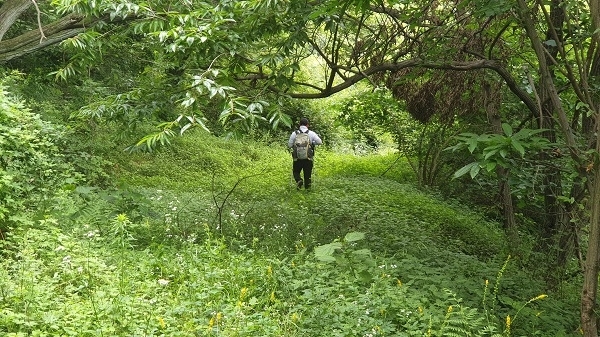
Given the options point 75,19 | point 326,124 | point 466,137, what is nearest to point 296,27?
point 466,137

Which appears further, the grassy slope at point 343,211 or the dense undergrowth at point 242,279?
the grassy slope at point 343,211

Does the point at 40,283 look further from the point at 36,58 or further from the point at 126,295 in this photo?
the point at 36,58

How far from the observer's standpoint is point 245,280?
471cm

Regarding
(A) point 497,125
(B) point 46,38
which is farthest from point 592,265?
(B) point 46,38

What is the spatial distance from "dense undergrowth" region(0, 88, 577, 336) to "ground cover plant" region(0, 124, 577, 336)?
1 cm

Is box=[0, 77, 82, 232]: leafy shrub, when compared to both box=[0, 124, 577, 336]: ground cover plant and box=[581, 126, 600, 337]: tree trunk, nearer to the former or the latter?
box=[0, 124, 577, 336]: ground cover plant

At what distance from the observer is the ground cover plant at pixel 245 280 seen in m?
3.66

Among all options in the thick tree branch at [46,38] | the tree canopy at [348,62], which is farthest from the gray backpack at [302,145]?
the thick tree branch at [46,38]

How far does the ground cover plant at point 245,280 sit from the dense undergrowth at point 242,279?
0.04 feet

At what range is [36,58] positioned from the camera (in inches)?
407

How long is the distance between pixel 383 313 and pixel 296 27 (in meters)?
2.86

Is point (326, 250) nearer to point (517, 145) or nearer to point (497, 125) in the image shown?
point (517, 145)

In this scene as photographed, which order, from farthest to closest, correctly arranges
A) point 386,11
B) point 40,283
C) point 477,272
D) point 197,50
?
point 386,11 → point 477,272 → point 197,50 → point 40,283

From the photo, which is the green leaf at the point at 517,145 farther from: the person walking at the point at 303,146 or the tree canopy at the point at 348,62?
the person walking at the point at 303,146
